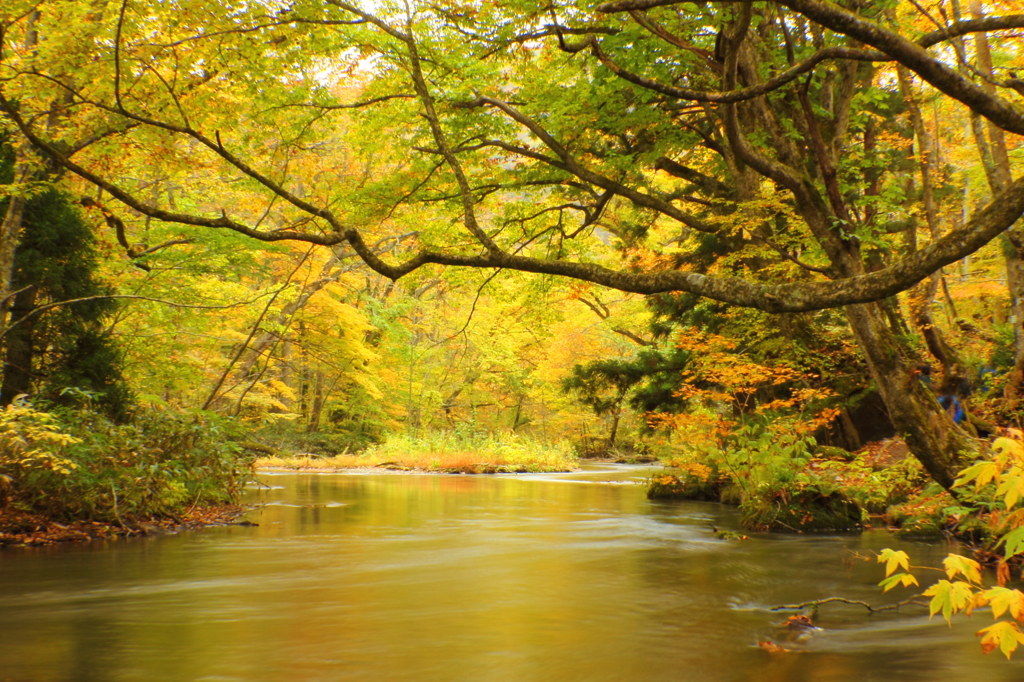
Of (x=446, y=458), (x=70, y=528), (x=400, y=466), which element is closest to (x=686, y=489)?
(x=70, y=528)

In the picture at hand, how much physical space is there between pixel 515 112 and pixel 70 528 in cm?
742

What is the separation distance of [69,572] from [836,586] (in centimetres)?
731

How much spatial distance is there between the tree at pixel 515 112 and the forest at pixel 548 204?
5cm

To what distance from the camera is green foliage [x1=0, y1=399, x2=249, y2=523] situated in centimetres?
731

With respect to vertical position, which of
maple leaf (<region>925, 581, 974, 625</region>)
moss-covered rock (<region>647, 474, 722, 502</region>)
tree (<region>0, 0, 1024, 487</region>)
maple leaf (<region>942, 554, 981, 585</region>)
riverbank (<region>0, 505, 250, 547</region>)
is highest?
tree (<region>0, 0, 1024, 487</region>)

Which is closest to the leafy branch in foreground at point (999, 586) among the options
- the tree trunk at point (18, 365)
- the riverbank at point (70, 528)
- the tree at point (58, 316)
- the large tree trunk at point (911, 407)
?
Result: the large tree trunk at point (911, 407)

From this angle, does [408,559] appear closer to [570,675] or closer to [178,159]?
[570,675]

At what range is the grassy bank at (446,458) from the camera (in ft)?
82.0

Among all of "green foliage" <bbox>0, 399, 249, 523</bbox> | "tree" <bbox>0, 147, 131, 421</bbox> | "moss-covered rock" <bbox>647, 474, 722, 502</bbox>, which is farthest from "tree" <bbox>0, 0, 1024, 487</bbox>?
"moss-covered rock" <bbox>647, 474, 722, 502</bbox>

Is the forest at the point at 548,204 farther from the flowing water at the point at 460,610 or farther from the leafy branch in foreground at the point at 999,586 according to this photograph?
the flowing water at the point at 460,610

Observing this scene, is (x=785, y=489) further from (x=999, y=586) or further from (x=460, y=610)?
(x=999, y=586)

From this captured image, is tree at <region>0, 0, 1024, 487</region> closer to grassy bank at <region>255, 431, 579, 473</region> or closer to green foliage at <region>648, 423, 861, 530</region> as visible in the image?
green foliage at <region>648, 423, 861, 530</region>

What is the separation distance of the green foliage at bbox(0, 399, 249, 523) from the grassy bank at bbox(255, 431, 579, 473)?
14.2 meters

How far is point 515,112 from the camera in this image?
29.7 feet
